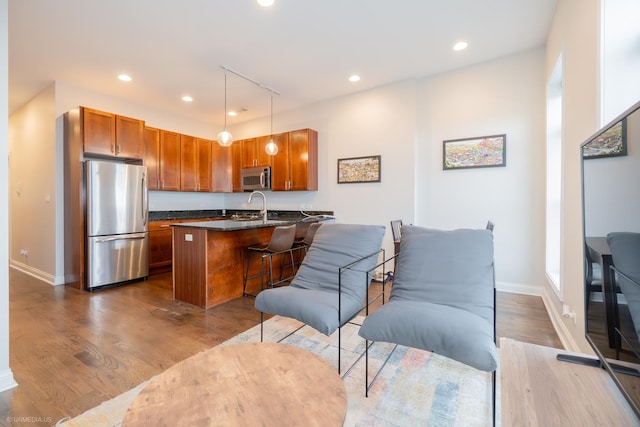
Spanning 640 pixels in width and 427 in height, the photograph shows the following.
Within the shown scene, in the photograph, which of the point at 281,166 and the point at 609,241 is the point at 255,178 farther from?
the point at 609,241

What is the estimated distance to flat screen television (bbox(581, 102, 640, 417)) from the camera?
0.81m

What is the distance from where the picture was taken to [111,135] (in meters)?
4.02

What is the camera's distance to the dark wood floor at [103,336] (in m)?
1.68

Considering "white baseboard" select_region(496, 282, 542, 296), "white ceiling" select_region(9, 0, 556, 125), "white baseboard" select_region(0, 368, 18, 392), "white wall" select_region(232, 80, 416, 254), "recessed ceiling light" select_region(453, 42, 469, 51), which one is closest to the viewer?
"white baseboard" select_region(0, 368, 18, 392)

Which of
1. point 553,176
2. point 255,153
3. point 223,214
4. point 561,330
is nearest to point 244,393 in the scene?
point 561,330

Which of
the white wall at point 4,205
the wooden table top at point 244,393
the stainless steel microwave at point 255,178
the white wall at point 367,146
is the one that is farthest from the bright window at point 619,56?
the stainless steel microwave at point 255,178

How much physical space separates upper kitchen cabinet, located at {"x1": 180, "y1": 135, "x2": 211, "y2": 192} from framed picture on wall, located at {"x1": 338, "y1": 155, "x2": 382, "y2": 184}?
9.25 ft

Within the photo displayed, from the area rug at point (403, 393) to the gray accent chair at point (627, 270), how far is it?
90cm

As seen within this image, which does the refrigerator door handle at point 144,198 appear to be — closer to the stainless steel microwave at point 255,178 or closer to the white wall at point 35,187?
the white wall at point 35,187

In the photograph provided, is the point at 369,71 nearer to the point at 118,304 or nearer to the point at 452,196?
the point at 452,196

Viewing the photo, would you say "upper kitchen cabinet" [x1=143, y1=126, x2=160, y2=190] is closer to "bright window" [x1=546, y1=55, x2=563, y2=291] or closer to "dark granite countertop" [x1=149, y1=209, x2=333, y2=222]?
"dark granite countertop" [x1=149, y1=209, x2=333, y2=222]

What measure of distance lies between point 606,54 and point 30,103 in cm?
704

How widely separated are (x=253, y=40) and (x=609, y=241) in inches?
134

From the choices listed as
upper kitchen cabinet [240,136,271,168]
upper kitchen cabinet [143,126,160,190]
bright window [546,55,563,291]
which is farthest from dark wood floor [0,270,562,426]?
upper kitchen cabinet [240,136,271,168]
